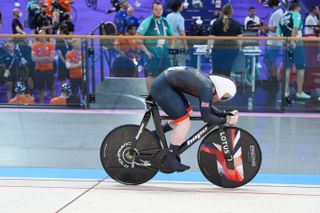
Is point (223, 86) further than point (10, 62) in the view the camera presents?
No

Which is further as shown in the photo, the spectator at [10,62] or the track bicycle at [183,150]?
the spectator at [10,62]

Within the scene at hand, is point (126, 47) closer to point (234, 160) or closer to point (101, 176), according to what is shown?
point (101, 176)

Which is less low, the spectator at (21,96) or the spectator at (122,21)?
the spectator at (122,21)

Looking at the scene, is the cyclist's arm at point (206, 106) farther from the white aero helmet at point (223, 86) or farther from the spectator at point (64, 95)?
the spectator at point (64, 95)

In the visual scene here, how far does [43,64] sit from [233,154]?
611 centimetres

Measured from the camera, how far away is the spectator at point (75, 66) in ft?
37.5

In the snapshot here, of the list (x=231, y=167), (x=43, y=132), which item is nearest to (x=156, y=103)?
(x=231, y=167)

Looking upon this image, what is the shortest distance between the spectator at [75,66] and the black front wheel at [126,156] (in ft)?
17.4

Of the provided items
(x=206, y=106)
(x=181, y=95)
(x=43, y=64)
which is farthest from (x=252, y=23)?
(x=206, y=106)

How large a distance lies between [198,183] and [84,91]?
5.31 metres

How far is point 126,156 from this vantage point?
6.25 m

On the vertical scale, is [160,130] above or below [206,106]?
below

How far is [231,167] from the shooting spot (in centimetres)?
615

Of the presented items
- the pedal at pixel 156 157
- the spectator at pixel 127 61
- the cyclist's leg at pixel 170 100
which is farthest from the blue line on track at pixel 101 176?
the spectator at pixel 127 61
